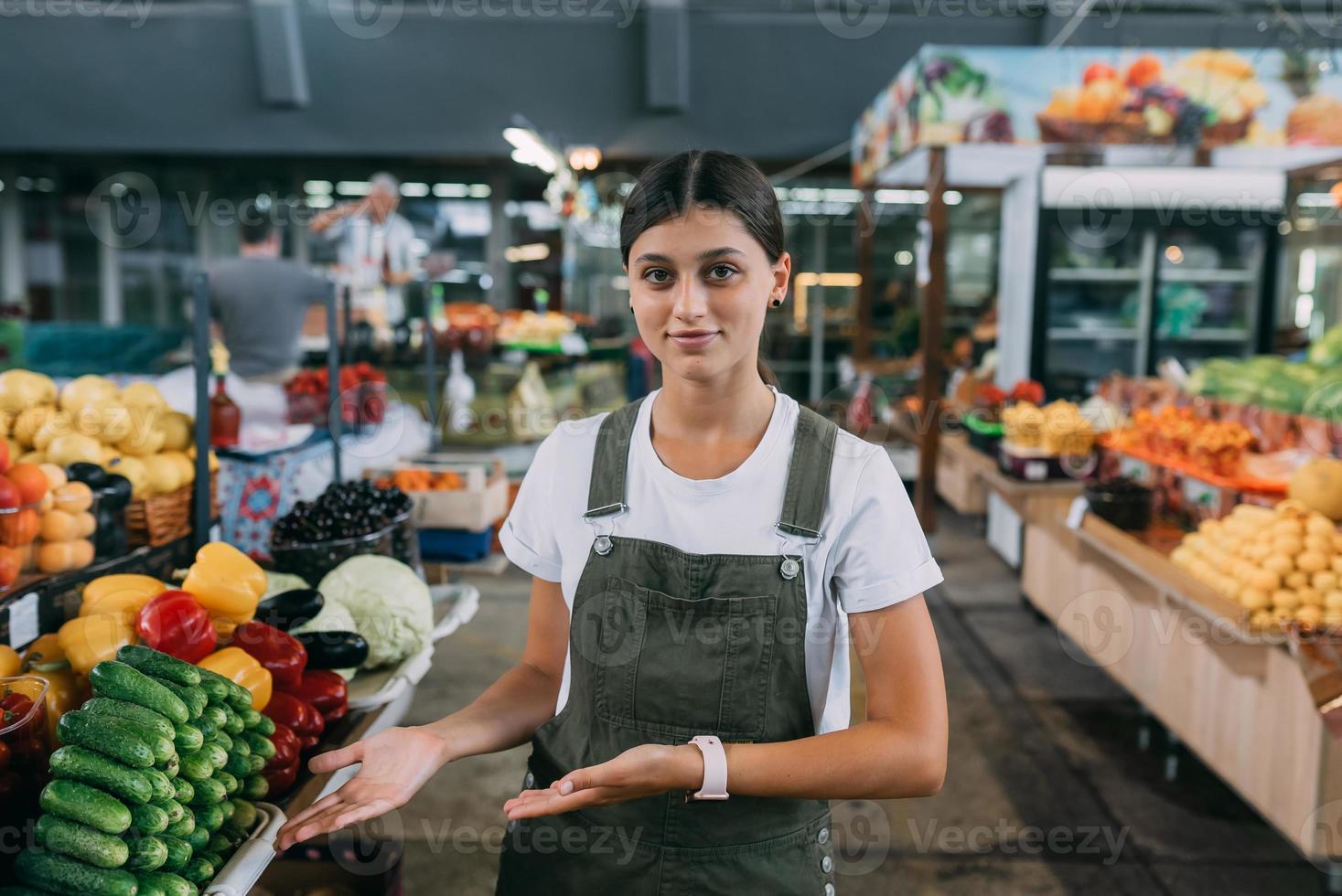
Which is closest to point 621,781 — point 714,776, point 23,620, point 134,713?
point 714,776

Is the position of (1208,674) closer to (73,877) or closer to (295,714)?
(295,714)

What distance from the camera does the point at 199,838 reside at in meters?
1.31

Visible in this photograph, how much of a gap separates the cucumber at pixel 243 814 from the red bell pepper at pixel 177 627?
0.33 meters

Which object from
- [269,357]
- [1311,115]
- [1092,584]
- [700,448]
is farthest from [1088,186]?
[700,448]

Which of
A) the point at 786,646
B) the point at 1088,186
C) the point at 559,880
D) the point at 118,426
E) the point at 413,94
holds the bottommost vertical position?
the point at 559,880

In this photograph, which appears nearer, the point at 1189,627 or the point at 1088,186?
the point at 1189,627

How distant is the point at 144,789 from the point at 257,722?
11.4 inches

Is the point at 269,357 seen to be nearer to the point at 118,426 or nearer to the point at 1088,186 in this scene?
the point at 118,426

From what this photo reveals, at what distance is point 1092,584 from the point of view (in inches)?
168

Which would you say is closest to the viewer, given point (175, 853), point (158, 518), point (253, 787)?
point (175, 853)

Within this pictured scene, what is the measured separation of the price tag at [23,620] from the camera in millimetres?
1899

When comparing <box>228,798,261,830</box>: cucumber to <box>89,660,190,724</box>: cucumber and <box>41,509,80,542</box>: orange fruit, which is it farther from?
<box>41,509,80,542</box>: orange fruit

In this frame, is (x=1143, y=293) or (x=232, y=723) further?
(x=1143, y=293)

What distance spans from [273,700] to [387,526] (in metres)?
0.87
